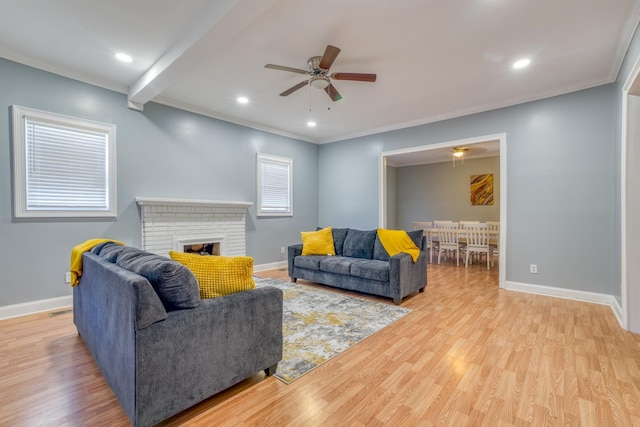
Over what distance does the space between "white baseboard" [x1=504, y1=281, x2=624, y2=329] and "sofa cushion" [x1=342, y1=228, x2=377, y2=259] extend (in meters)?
2.03

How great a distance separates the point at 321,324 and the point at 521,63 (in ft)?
11.5

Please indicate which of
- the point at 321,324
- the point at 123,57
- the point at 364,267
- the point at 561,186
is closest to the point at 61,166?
the point at 123,57

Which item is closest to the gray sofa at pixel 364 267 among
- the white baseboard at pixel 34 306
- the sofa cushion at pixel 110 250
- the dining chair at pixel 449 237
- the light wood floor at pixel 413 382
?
the light wood floor at pixel 413 382

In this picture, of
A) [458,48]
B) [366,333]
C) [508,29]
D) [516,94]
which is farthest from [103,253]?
[516,94]

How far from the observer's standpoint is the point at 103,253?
7.15 ft

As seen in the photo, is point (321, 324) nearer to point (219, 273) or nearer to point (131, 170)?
point (219, 273)

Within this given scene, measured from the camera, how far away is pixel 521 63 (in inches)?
124

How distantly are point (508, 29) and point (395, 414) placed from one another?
315cm

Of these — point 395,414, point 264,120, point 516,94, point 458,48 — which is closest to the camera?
point 395,414

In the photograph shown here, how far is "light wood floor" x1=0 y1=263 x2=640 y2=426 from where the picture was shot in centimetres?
159

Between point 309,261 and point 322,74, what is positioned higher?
point 322,74

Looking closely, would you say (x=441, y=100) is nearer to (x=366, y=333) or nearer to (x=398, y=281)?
(x=398, y=281)

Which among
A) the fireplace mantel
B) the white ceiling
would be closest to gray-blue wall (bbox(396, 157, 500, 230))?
the white ceiling

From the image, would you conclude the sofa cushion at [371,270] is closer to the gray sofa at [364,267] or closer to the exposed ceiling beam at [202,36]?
the gray sofa at [364,267]
